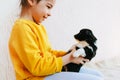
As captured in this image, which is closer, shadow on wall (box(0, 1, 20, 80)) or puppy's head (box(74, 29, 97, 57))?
puppy's head (box(74, 29, 97, 57))

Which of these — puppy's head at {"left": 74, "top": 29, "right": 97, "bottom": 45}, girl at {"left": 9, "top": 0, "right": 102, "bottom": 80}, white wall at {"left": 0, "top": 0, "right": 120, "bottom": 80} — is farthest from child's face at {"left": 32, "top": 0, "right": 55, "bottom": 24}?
white wall at {"left": 0, "top": 0, "right": 120, "bottom": 80}

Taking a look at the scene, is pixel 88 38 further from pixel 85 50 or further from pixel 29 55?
pixel 29 55

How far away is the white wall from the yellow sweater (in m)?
0.38

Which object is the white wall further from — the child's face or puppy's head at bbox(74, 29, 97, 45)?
puppy's head at bbox(74, 29, 97, 45)

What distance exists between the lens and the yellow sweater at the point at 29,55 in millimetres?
848

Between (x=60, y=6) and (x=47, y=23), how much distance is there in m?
0.16

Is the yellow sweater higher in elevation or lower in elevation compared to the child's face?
lower

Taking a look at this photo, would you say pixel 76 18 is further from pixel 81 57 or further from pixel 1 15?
pixel 81 57

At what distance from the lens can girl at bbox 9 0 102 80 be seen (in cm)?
85

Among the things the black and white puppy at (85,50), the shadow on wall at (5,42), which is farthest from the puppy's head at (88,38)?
the shadow on wall at (5,42)

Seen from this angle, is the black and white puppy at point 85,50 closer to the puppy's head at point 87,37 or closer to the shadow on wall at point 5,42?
the puppy's head at point 87,37

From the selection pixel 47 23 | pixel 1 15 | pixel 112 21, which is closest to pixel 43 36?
pixel 1 15

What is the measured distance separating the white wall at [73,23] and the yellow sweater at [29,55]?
1.26ft

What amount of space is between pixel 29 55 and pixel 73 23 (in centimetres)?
87
